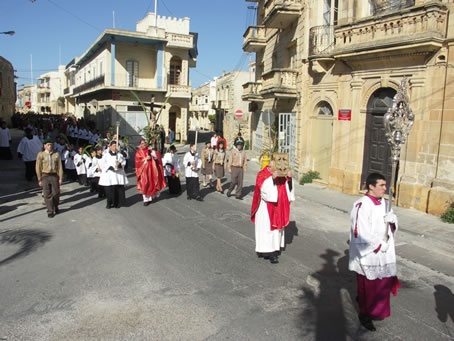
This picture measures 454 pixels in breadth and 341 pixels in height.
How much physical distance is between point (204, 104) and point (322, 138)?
49.8m

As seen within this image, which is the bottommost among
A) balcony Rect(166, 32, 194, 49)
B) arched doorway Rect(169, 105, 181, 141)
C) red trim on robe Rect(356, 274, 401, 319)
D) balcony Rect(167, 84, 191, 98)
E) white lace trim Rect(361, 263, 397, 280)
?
red trim on robe Rect(356, 274, 401, 319)

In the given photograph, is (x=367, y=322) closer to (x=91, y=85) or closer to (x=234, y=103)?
(x=234, y=103)

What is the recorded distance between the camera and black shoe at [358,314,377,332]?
4.73m

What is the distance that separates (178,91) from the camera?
1270 inches

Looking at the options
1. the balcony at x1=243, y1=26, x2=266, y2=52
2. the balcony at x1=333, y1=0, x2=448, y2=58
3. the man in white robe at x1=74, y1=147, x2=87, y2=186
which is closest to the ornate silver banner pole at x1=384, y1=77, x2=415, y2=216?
the balcony at x1=333, y1=0, x2=448, y2=58

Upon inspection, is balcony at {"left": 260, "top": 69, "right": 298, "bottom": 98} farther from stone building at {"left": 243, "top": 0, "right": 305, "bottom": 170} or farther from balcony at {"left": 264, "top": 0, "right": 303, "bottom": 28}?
balcony at {"left": 264, "top": 0, "right": 303, "bottom": 28}

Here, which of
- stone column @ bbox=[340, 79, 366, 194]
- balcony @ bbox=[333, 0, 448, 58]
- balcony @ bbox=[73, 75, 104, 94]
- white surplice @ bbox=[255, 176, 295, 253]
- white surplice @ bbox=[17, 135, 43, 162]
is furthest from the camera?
balcony @ bbox=[73, 75, 104, 94]

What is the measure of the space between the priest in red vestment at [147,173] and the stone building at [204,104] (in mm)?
45337

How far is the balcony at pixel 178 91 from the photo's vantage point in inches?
1257

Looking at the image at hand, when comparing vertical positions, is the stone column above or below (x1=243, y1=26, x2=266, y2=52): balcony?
below

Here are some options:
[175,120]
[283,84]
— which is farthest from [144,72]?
[283,84]

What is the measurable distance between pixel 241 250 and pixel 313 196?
6249mm

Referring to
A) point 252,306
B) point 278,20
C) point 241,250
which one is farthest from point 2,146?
point 252,306

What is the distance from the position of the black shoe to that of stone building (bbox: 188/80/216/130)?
52497mm
